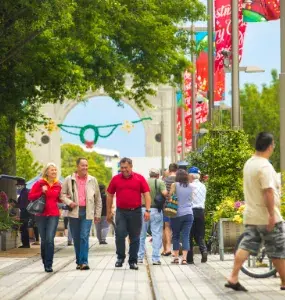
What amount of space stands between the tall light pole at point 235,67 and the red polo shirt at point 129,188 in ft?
25.0

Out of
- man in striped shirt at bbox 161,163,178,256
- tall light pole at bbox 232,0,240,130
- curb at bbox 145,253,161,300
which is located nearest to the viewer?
curb at bbox 145,253,161,300

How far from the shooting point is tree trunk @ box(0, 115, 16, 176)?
34625mm

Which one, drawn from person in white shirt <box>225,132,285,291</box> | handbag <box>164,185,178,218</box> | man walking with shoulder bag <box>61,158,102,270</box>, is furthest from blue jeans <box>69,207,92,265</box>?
person in white shirt <box>225,132,285,291</box>

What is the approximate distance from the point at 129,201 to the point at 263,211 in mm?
6429

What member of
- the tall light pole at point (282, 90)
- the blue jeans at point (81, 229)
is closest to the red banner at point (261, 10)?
the blue jeans at point (81, 229)

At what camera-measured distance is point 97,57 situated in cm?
3506

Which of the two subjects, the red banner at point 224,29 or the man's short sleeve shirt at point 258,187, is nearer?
the man's short sleeve shirt at point 258,187

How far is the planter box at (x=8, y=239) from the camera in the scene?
3109cm

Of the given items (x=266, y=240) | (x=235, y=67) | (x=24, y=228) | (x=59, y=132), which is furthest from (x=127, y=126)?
(x=266, y=240)

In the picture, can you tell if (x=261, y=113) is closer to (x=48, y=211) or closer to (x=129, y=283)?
(x=48, y=211)

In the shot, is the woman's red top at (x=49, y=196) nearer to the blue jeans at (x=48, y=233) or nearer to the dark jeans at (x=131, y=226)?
the blue jeans at (x=48, y=233)

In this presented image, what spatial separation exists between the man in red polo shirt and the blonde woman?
Result: 89 centimetres

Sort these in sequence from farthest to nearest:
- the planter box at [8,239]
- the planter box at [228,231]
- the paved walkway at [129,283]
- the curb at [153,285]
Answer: the planter box at [8,239] < the planter box at [228,231] < the paved walkway at [129,283] < the curb at [153,285]

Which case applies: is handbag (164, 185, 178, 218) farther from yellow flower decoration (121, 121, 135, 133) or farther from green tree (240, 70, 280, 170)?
green tree (240, 70, 280, 170)
